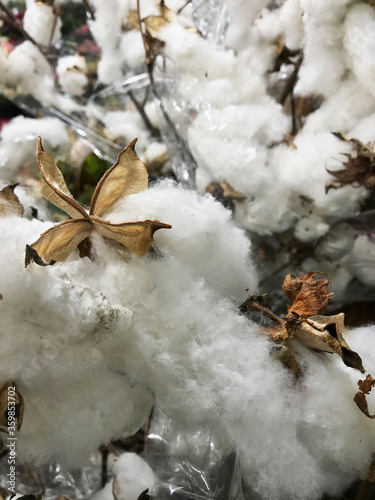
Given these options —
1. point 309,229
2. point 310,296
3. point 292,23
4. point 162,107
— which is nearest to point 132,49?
point 162,107

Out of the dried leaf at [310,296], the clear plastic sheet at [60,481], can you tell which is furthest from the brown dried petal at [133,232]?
the clear plastic sheet at [60,481]

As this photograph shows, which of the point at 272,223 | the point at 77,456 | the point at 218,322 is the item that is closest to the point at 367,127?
the point at 272,223

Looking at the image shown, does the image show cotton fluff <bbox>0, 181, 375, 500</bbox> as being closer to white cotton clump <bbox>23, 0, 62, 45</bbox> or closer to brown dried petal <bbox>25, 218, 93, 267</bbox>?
brown dried petal <bbox>25, 218, 93, 267</bbox>

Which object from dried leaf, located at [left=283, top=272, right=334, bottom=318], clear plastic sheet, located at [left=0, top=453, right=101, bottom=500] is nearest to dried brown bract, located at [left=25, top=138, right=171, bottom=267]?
dried leaf, located at [left=283, top=272, right=334, bottom=318]

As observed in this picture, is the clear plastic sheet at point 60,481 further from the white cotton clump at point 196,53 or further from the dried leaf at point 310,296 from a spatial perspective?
the white cotton clump at point 196,53

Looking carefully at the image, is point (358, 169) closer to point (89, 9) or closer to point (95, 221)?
point (95, 221)

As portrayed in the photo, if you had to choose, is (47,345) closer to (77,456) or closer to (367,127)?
(77,456)
